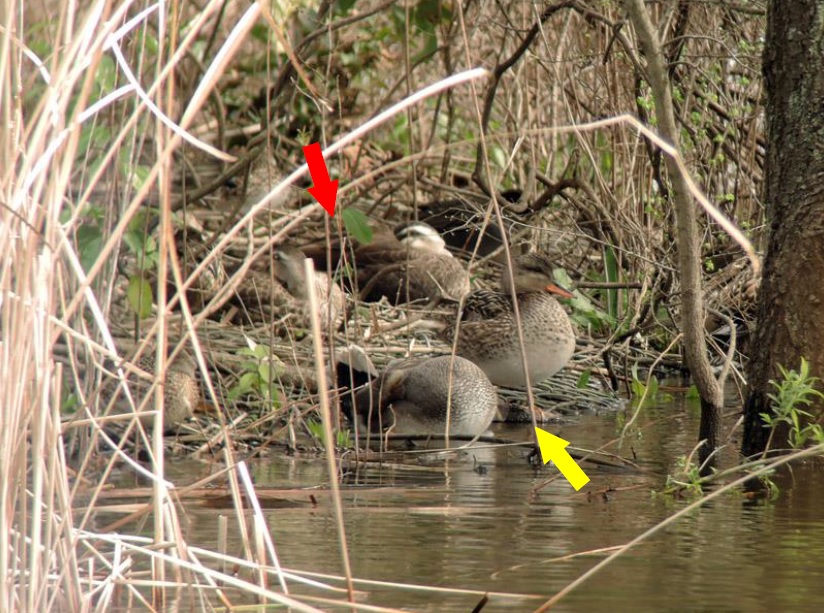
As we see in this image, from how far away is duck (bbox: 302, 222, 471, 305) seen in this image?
8789mm

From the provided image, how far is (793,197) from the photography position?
521 centimetres

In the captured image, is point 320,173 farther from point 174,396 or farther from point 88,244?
point 174,396

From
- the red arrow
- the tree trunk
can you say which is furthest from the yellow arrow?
the red arrow

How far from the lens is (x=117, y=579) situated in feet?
9.23

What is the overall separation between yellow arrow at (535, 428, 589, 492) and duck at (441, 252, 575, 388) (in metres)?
0.87

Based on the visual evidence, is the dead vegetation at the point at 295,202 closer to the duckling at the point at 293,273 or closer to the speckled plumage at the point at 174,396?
the speckled plumage at the point at 174,396

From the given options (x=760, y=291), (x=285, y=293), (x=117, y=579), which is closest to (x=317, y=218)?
(x=285, y=293)

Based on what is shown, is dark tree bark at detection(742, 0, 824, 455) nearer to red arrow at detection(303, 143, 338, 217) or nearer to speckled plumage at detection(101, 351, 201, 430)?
speckled plumage at detection(101, 351, 201, 430)

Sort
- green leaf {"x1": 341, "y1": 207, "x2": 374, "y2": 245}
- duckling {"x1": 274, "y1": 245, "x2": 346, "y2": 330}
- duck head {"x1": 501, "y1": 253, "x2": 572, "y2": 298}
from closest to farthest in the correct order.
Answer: green leaf {"x1": 341, "y1": 207, "x2": 374, "y2": 245} → duck head {"x1": 501, "y1": 253, "x2": 572, "y2": 298} → duckling {"x1": 274, "y1": 245, "x2": 346, "y2": 330}

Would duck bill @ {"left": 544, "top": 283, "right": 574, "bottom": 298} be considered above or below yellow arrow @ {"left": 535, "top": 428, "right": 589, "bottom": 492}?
above

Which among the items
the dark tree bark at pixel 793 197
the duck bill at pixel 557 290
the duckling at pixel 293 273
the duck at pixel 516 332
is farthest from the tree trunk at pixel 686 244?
the duckling at pixel 293 273

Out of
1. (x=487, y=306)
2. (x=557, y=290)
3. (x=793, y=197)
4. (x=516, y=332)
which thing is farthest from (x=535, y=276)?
(x=793, y=197)

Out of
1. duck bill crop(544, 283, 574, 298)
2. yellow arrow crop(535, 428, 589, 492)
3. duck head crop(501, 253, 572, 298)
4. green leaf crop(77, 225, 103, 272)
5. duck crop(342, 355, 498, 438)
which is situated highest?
duck head crop(501, 253, 572, 298)

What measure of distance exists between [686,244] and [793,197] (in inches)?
18.1
